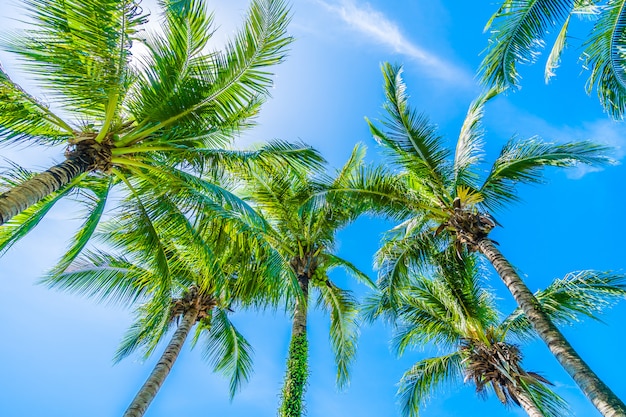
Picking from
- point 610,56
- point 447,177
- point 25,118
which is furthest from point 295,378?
point 610,56

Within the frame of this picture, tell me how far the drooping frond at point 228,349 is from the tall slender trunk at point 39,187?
5.70 m

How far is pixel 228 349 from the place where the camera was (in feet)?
38.2

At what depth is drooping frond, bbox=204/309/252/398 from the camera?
451 inches

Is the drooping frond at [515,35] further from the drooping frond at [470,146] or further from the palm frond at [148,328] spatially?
the palm frond at [148,328]

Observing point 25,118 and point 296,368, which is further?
point 296,368

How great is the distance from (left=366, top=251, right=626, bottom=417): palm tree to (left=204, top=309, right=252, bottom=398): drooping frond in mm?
3685

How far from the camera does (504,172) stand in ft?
34.9

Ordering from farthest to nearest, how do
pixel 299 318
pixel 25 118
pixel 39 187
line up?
1. pixel 299 318
2. pixel 25 118
3. pixel 39 187

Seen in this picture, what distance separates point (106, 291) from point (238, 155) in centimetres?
488

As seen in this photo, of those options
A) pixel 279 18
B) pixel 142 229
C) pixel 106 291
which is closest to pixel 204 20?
pixel 279 18

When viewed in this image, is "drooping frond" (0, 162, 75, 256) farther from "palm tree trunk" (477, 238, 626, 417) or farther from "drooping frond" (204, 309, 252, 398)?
"palm tree trunk" (477, 238, 626, 417)

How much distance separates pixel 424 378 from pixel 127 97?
409 inches

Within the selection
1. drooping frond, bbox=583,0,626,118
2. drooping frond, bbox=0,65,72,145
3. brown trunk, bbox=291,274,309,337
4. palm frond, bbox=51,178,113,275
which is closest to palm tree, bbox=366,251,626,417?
brown trunk, bbox=291,274,309,337

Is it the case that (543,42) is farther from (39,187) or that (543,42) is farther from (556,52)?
(39,187)
